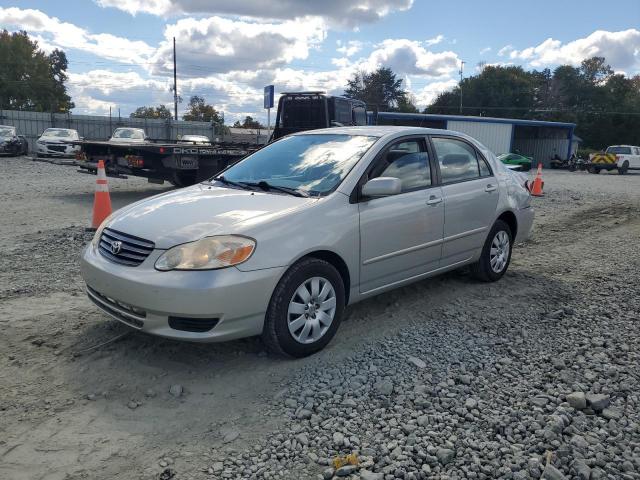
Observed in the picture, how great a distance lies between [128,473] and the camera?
104 inches

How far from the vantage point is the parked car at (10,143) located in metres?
23.6

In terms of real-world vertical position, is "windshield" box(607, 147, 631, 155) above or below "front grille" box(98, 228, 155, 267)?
above

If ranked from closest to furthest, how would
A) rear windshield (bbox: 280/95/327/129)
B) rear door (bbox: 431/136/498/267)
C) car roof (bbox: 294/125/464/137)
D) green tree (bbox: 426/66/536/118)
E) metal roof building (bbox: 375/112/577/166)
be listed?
car roof (bbox: 294/125/464/137) → rear door (bbox: 431/136/498/267) → rear windshield (bbox: 280/95/327/129) → metal roof building (bbox: 375/112/577/166) → green tree (bbox: 426/66/536/118)

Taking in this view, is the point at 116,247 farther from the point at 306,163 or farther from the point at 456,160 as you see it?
the point at 456,160

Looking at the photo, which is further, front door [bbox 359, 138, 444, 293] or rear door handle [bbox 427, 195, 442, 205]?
rear door handle [bbox 427, 195, 442, 205]

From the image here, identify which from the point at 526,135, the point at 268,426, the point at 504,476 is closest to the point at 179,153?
the point at 268,426

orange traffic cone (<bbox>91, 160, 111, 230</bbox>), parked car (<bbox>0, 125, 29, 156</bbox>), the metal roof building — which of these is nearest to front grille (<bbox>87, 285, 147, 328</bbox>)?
orange traffic cone (<bbox>91, 160, 111, 230</bbox>)

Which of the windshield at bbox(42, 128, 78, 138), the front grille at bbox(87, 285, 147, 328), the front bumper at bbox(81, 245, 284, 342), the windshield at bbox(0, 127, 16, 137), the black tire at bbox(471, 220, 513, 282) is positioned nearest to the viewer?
the front bumper at bbox(81, 245, 284, 342)

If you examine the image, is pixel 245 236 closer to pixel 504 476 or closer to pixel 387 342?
pixel 387 342

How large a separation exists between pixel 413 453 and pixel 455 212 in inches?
111

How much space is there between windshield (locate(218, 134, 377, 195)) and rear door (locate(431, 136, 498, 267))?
94 centimetres

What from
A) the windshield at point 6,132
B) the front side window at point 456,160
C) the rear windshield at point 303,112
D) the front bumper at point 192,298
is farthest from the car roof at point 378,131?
the windshield at point 6,132

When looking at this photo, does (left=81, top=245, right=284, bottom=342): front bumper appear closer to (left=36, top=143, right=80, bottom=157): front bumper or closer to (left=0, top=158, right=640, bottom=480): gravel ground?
(left=0, top=158, right=640, bottom=480): gravel ground

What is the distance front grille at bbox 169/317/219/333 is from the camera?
3488 millimetres
